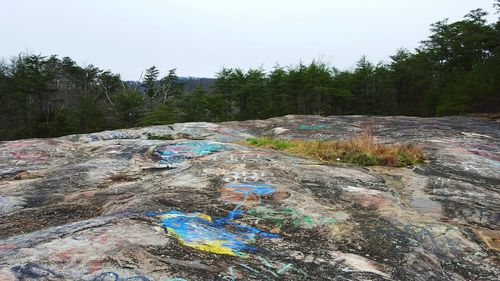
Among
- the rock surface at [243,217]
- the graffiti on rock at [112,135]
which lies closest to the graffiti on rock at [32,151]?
the rock surface at [243,217]

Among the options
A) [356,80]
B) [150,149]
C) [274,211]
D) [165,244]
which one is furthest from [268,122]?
[356,80]

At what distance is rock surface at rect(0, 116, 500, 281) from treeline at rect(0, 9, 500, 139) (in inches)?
886

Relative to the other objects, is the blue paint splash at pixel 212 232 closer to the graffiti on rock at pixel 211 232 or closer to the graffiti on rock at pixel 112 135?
the graffiti on rock at pixel 211 232

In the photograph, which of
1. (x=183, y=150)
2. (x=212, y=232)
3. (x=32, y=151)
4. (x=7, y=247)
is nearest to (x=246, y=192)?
(x=212, y=232)

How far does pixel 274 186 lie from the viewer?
5527 millimetres

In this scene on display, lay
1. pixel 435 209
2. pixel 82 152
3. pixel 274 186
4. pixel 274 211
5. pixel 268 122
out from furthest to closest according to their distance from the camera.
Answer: pixel 268 122 < pixel 82 152 < pixel 274 186 < pixel 435 209 < pixel 274 211

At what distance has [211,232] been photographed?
378cm

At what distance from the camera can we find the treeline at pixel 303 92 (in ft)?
102

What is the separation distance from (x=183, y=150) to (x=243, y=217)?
4.57 m

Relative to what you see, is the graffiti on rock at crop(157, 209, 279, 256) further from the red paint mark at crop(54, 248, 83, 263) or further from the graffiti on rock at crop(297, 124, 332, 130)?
the graffiti on rock at crop(297, 124, 332, 130)

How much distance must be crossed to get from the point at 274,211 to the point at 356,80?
115ft

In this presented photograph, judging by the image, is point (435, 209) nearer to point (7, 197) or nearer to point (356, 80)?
point (7, 197)

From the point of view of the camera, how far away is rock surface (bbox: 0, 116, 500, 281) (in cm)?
303

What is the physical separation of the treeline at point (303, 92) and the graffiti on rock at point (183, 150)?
19991 millimetres
